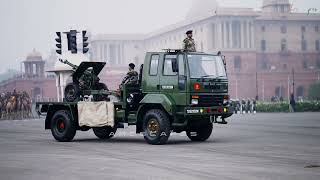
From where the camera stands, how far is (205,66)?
18.5 meters

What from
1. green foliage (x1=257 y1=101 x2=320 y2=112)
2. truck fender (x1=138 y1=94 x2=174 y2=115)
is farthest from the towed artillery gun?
green foliage (x1=257 y1=101 x2=320 y2=112)

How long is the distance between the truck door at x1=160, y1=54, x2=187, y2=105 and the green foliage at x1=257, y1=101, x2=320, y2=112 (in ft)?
141

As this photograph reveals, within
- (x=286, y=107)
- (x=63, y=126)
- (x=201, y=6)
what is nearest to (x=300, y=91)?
(x=201, y=6)

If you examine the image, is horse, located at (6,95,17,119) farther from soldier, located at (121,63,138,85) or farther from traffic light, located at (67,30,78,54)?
soldier, located at (121,63,138,85)

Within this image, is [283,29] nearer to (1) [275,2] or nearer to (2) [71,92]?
(1) [275,2]

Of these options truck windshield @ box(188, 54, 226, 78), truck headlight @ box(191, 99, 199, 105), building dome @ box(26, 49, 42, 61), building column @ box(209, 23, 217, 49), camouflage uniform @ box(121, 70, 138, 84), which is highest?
building column @ box(209, 23, 217, 49)

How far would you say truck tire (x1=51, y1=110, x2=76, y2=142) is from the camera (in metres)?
20.2

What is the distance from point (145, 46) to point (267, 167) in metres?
139

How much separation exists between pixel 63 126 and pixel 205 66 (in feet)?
17.0

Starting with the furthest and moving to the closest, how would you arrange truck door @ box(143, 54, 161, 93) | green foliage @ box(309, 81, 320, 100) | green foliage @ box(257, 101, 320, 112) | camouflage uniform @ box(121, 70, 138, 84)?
green foliage @ box(309, 81, 320, 100)
green foliage @ box(257, 101, 320, 112)
camouflage uniform @ box(121, 70, 138, 84)
truck door @ box(143, 54, 161, 93)

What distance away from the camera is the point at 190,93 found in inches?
707

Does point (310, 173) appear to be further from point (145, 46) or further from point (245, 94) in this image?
point (145, 46)

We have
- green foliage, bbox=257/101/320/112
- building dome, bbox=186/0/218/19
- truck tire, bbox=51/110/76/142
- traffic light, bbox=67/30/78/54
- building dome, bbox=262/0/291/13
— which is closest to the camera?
truck tire, bbox=51/110/76/142

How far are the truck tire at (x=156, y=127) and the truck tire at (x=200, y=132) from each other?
174cm
